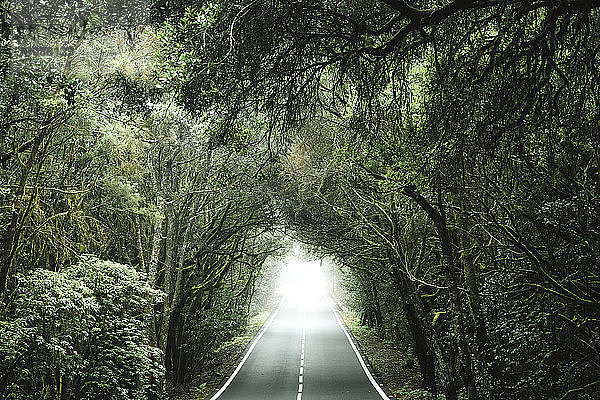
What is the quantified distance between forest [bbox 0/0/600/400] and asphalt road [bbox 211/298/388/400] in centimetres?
273

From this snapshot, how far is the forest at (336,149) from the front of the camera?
190 inches

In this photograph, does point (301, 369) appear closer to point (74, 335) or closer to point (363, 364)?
point (363, 364)

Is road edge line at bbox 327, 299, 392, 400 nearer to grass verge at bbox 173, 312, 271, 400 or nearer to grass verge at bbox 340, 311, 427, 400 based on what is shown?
grass verge at bbox 340, 311, 427, 400

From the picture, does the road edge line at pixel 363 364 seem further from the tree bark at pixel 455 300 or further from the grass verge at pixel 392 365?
the tree bark at pixel 455 300

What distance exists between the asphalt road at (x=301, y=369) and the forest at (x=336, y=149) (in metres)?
2.73

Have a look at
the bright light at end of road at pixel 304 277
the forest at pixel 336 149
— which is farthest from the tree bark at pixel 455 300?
the bright light at end of road at pixel 304 277

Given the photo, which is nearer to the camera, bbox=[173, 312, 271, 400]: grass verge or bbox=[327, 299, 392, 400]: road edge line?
bbox=[327, 299, 392, 400]: road edge line

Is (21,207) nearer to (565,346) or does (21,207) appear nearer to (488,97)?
(488,97)

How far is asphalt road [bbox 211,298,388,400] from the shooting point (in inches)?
624

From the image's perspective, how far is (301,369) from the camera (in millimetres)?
20281

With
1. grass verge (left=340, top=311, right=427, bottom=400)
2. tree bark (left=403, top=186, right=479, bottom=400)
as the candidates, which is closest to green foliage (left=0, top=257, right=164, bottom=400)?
tree bark (left=403, top=186, right=479, bottom=400)

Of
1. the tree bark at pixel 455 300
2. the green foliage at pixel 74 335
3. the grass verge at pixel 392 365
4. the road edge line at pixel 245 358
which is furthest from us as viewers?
the road edge line at pixel 245 358

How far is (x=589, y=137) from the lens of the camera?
632 centimetres

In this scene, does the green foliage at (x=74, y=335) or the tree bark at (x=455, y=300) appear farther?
the tree bark at (x=455, y=300)
